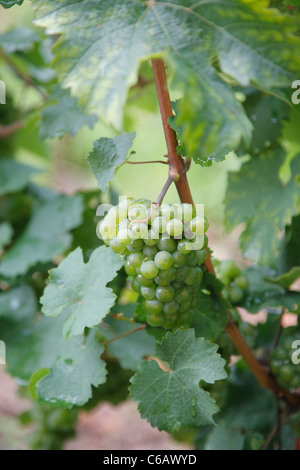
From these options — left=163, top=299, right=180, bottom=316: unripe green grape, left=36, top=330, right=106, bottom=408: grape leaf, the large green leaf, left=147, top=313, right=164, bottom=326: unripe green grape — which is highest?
the large green leaf

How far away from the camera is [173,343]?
1.93ft

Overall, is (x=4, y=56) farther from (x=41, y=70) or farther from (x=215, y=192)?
(x=215, y=192)

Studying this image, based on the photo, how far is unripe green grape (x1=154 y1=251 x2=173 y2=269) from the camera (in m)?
0.53

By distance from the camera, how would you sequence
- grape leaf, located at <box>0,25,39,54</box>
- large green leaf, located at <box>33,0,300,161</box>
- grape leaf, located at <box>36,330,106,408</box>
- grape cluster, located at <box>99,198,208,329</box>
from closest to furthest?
large green leaf, located at <box>33,0,300,161</box>, grape cluster, located at <box>99,198,208,329</box>, grape leaf, located at <box>36,330,106,408</box>, grape leaf, located at <box>0,25,39,54</box>

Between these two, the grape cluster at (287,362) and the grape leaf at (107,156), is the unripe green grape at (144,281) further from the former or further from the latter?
the grape cluster at (287,362)

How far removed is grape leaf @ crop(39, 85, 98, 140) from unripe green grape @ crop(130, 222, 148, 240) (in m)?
0.37

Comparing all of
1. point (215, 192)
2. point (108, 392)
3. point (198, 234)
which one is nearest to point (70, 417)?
point (108, 392)

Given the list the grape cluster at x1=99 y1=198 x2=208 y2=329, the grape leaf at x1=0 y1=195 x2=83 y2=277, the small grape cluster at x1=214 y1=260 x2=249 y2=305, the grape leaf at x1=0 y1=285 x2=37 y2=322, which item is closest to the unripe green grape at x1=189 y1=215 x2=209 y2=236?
the grape cluster at x1=99 y1=198 x2=208 y2=329

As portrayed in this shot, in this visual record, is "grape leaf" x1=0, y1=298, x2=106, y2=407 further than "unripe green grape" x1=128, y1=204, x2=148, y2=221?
Yes

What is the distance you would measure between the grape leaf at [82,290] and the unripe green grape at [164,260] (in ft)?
0.20

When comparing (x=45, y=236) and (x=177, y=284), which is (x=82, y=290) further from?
(x=45, y=236)

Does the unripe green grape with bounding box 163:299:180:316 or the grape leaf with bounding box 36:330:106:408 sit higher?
the unripe green grape with bounding box 163:299:180:316

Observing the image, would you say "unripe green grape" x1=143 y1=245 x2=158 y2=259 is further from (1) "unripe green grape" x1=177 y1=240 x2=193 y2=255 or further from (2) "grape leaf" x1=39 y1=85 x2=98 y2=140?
(2) "grape leaf" x1=39 y1=85 x2=98 y2=140

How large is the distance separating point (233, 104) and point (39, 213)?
762 millimetres
